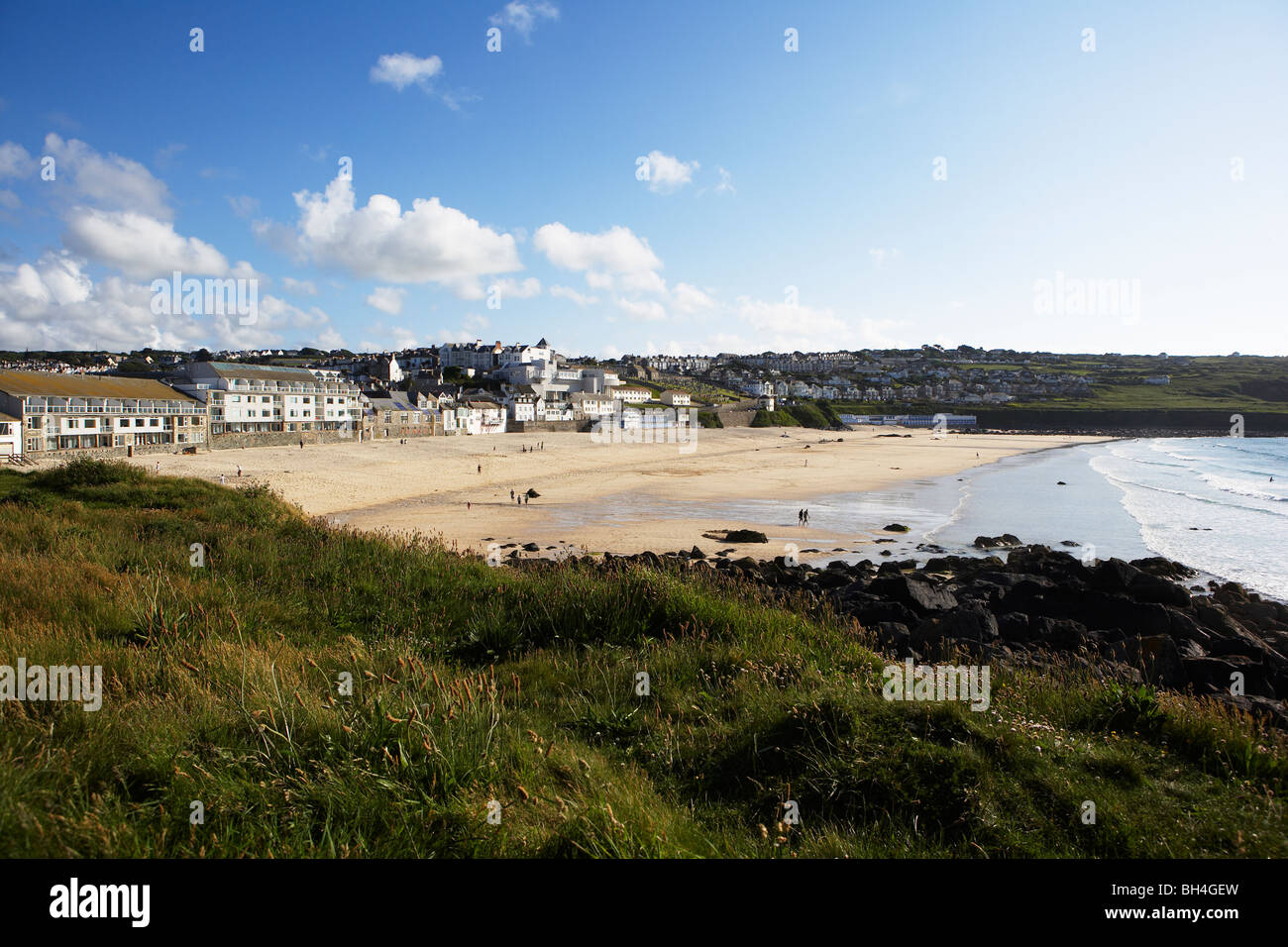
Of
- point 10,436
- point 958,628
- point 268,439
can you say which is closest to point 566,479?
point 268,439

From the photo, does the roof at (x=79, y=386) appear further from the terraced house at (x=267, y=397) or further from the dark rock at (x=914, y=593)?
the dark rock at (x=914, y=593)

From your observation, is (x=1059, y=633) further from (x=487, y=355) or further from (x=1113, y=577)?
(x=487, y=355)

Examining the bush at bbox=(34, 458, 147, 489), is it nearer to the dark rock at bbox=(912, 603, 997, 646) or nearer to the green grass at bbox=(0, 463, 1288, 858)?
the green grass at bbox=(0, 463, 1288, 858)

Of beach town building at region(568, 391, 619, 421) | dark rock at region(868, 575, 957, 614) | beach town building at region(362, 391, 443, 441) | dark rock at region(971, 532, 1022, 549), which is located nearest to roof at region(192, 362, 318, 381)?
beach town building at region(362, 391, 443, 441)

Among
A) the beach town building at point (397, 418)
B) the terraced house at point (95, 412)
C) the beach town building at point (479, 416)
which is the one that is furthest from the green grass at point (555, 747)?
the beach town building at point (479, 416)

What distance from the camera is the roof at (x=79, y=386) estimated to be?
150 feet

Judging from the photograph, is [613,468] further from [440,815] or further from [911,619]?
[440,815]

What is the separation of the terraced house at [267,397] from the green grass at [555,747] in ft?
220

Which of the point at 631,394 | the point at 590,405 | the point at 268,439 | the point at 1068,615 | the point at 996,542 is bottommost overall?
the point at 996,542

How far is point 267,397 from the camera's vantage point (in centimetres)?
6838

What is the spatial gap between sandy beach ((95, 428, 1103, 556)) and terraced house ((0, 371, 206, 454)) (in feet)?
21.8

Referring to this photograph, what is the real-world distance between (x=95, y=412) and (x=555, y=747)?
62296 mm

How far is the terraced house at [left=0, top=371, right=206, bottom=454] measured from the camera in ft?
147
